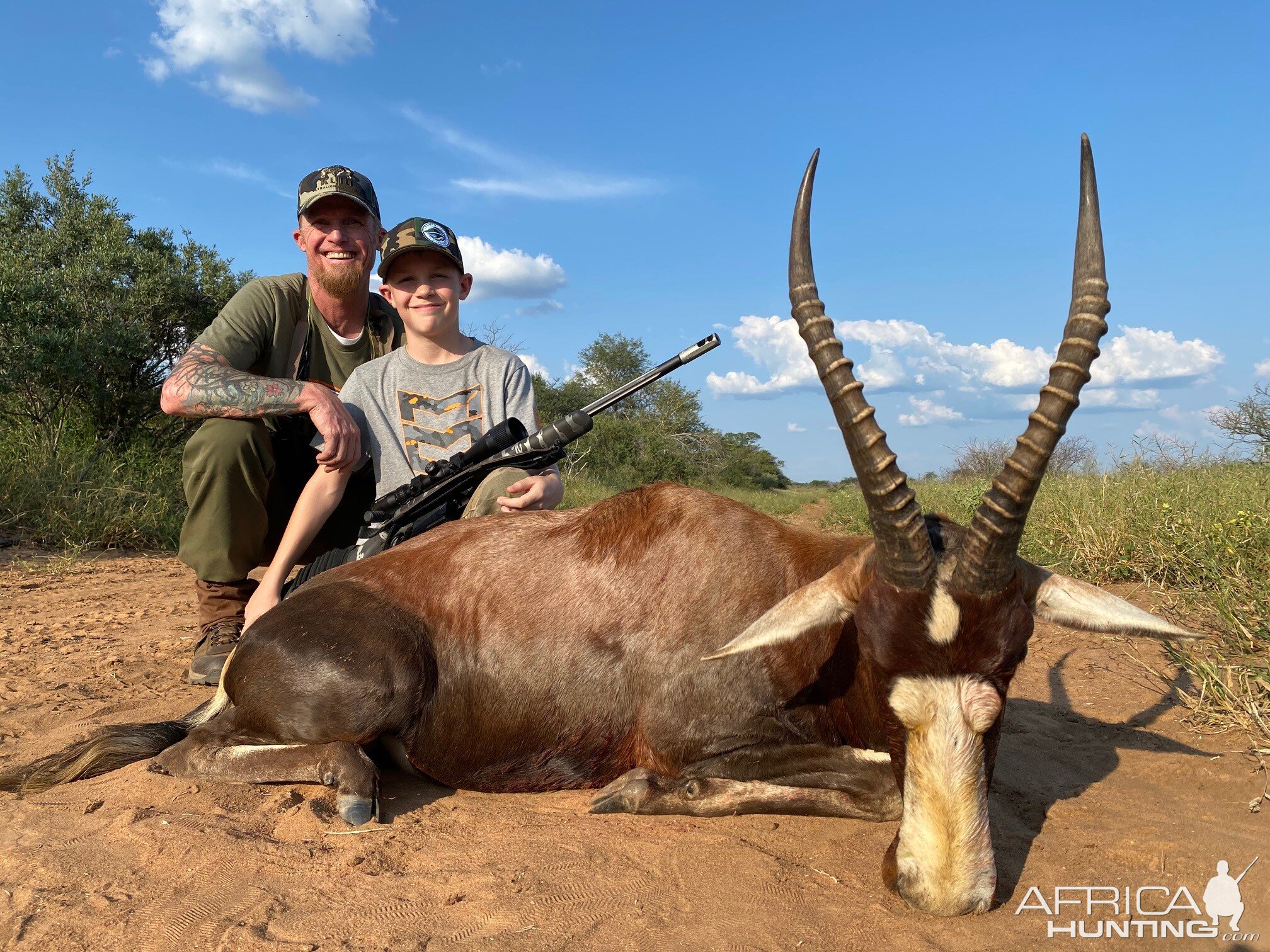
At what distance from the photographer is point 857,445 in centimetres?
304

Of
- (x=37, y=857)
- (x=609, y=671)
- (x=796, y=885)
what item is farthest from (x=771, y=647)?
(x=37, y=857)

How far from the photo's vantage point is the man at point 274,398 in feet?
17.8

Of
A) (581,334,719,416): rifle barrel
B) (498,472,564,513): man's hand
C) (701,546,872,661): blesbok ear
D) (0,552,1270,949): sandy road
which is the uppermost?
(581,334,719,416): rifle barrel

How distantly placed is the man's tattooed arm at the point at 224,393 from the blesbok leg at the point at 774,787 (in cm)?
320

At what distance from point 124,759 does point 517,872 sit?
2118 millimetres

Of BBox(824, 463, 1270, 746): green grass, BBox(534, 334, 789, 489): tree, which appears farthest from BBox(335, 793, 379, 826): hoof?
BBox(534, 334, 789, 489): tree

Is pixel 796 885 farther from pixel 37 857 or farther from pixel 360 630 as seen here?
pixel 37 857

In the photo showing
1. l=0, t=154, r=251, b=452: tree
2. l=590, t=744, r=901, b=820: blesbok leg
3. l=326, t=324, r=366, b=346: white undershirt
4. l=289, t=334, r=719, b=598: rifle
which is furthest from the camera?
l=0, t=154, r=251, b=452: tree

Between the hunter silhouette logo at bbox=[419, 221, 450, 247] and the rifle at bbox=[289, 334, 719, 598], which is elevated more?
the hunter silhouette logo at bbox=[419, 221, 450, 247]

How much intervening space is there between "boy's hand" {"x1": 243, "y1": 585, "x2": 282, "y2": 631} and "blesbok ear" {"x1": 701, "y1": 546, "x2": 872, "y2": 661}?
2.80 meters

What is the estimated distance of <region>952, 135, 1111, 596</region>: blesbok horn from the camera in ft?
9.23

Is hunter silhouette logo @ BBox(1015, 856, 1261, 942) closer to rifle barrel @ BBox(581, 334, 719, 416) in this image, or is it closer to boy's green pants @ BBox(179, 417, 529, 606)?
rifle barrel @ BBox(581, 334, 719, 416)

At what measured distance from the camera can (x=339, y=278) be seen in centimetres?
618

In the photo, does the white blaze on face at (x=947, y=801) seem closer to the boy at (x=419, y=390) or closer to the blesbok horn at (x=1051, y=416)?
the blesbok horn at (x=1051, y=416)
